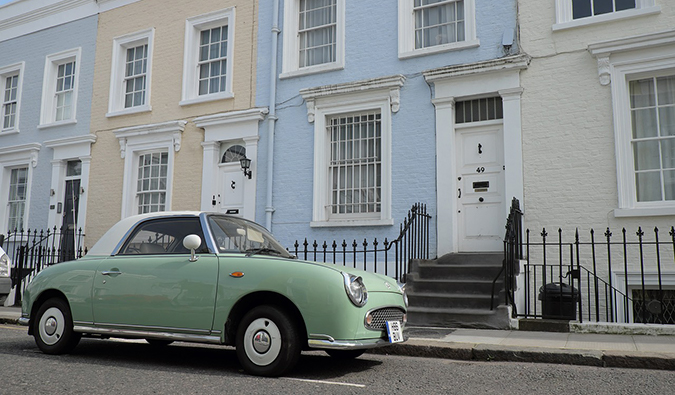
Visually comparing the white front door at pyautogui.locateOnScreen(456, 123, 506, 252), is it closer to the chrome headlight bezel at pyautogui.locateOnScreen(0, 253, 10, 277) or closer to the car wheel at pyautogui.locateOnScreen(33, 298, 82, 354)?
Answer: the car wheel at pyautogui.locateOnScreen(33, 298, 82, 354)

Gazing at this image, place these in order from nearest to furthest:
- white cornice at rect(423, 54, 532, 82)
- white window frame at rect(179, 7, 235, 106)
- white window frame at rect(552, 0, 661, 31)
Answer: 1. white window frame at rect(552, 0, 661, 31)
2. white cornice at rect(423, 54, 532, 82)
3. white window frame at rect(179, 7, 235, 106)

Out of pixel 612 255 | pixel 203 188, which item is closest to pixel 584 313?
pixel 612 255

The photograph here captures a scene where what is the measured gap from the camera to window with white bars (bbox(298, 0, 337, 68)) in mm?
12523

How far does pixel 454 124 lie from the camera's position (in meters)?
10.9

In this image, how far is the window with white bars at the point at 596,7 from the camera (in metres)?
9.74

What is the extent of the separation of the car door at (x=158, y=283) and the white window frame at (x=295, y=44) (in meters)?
6.88

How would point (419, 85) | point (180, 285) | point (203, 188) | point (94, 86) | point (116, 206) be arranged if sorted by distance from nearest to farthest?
point (180, 285), point (419, 85), point (203, 188), point (116, 206), point (94, 86)

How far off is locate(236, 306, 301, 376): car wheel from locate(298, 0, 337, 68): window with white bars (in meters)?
8.25

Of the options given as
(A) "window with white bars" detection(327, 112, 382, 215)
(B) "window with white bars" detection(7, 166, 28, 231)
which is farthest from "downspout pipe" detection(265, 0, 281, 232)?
(B) "window with white bars" detection(7, 166, 28, 231)

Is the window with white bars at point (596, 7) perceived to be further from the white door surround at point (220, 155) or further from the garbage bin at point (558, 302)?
the white door surround at point (220, 155)

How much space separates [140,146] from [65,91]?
3708 millimetres

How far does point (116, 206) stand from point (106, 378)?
10.2 meters

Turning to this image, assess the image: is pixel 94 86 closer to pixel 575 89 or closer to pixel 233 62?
pixel 233 62

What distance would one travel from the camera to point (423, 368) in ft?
18.7
